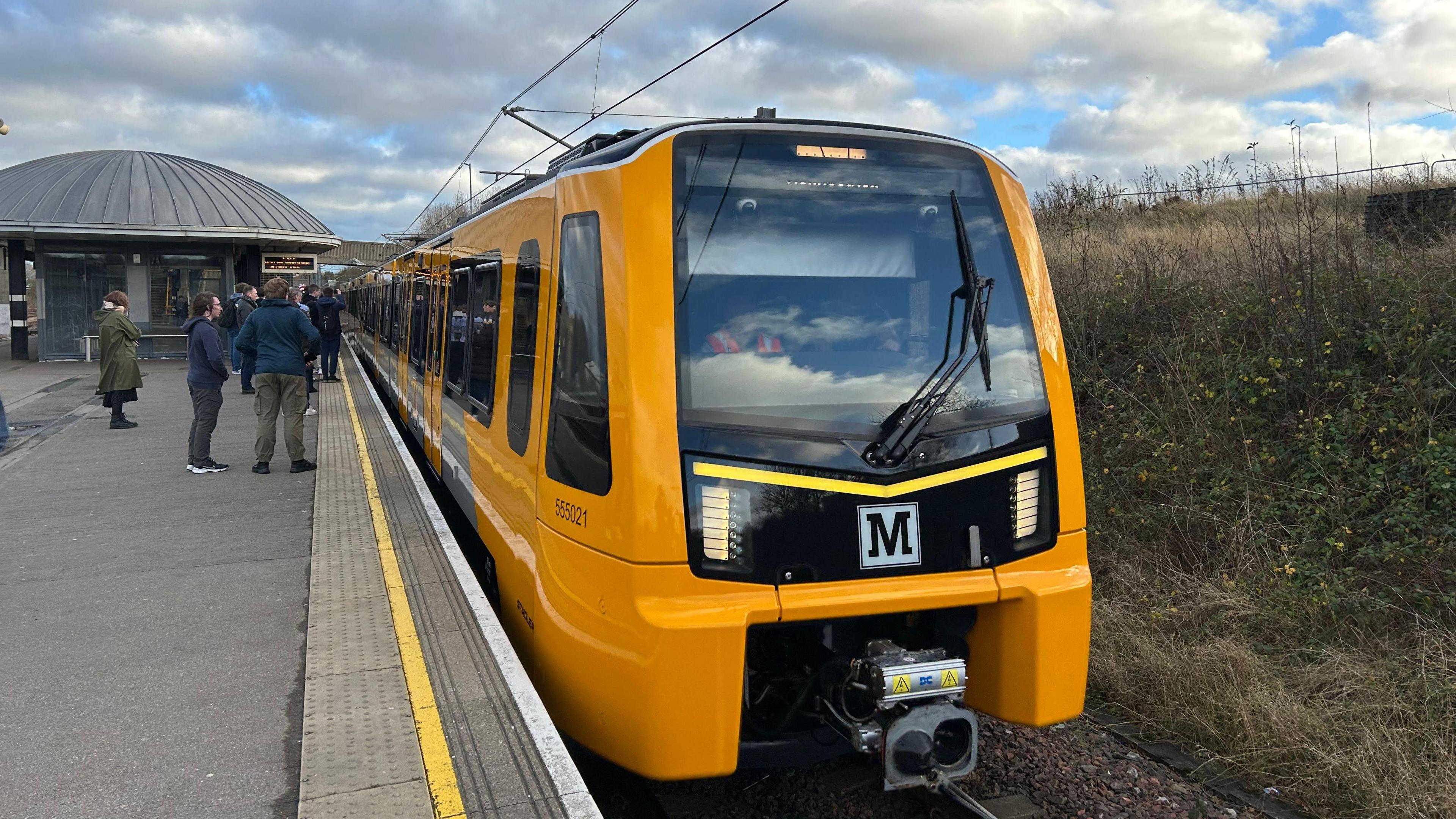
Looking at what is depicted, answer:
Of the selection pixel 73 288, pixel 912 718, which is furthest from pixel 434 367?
pixel 73 288

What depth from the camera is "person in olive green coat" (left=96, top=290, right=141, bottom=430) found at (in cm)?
1112

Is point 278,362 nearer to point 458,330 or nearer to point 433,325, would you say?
point 433,325

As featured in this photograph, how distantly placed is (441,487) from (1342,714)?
307 inches

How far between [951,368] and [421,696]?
2.41 meters

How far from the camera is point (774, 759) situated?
3613mm

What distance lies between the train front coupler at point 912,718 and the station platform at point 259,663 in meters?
1.01

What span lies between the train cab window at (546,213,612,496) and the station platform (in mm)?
921

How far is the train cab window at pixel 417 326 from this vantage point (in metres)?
9.82

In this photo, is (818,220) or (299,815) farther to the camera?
(818,220)

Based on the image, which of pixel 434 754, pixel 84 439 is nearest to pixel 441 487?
pixel 84 439

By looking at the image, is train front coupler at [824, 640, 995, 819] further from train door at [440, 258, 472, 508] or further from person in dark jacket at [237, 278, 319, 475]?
person in dark jacket at [237, 278, 319, 475]

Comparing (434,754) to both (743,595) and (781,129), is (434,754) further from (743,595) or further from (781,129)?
(781,129)

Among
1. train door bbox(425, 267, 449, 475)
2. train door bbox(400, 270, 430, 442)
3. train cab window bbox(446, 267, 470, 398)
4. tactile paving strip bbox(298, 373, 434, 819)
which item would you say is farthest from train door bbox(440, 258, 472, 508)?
train door bbox(400, 270, 430, 442)

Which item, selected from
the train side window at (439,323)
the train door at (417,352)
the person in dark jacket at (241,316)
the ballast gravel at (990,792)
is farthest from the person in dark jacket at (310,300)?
the ballast gravel at (990,792)
